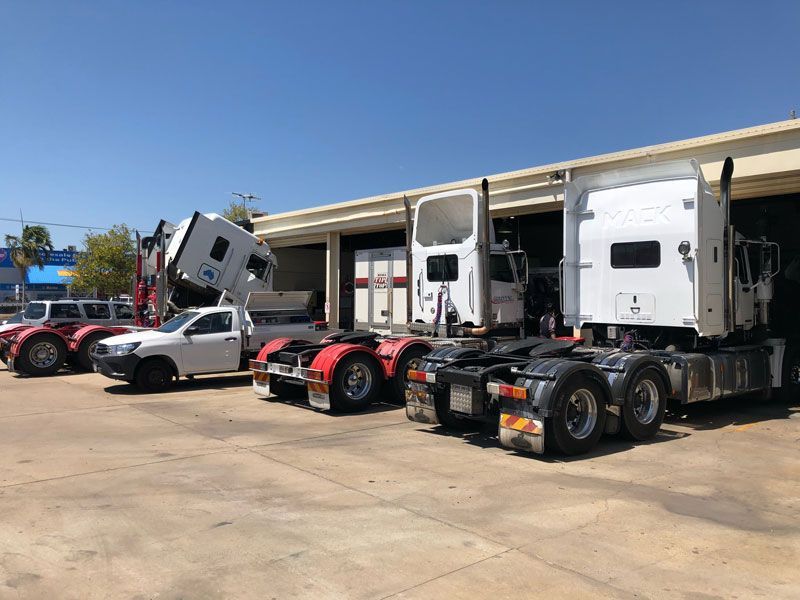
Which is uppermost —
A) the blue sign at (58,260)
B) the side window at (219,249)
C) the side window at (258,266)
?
the blue sign at (58,260)

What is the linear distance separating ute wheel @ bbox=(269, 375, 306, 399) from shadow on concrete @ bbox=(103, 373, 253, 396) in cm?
232

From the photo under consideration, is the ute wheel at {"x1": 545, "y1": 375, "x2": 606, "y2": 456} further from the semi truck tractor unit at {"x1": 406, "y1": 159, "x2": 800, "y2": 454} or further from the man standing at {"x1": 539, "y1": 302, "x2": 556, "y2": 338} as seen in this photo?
the man standing at {"x1": 539, "y1": 302, "x2": 556, "y2": 338}

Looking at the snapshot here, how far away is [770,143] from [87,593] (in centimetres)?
1217

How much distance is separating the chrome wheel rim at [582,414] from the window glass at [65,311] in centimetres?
1568

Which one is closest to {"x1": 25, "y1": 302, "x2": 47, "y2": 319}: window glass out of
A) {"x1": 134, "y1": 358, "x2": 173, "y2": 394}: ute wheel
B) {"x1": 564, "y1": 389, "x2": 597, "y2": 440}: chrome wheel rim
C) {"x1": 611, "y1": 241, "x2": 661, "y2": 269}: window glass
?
{"x1": 134, "y1": 358, "x2": 173, "y2": 394}: ute wheel

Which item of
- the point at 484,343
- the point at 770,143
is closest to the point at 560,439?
the point at 484,343

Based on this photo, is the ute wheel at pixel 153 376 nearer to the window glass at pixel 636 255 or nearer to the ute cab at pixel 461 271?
the ute cab at pixel 461 271

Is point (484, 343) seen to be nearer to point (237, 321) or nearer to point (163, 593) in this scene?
point (237, 321)

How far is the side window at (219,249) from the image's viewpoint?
17.0 meters

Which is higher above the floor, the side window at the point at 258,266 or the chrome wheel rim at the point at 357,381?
the side window at the point at 258,266

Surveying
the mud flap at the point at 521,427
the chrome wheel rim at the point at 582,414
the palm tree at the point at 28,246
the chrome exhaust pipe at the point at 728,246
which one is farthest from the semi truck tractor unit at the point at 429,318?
the palm tree at the point at 28,246

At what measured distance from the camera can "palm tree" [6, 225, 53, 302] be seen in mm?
51688

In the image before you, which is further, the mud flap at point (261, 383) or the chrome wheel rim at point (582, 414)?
the mud flap at point (261, 383)

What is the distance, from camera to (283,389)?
11984 millimetres
